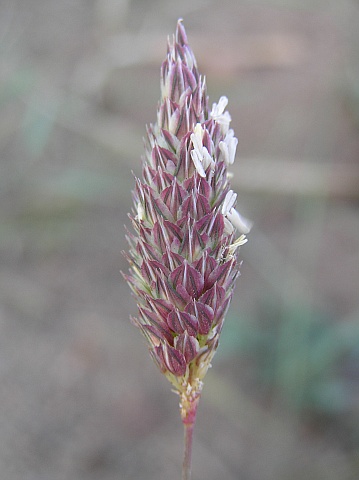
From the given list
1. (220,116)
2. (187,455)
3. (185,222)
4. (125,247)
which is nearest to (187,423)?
(187,455)

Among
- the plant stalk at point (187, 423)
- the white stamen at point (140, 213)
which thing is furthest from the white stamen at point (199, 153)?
the plant stalk at point (187, 423)

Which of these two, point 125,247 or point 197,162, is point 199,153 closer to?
point 197,162

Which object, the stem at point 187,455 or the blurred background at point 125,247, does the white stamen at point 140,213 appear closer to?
the stem at point 187,455

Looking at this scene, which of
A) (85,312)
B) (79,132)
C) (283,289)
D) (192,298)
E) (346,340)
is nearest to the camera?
(192,298)

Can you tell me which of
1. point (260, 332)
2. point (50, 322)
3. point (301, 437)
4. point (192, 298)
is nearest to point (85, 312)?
point (50, 322)

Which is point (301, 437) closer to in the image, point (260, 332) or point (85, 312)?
point (260, 332)

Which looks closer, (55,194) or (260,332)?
(260,332)
